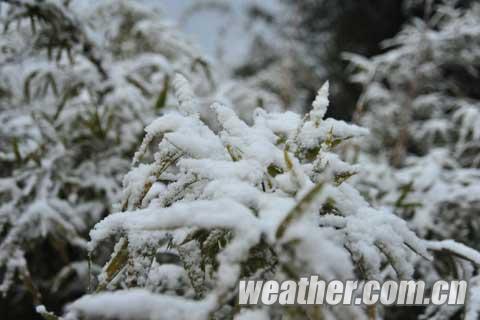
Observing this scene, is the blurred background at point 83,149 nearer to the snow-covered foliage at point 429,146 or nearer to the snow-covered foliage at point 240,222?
the snow-covered foliage at point 429,146

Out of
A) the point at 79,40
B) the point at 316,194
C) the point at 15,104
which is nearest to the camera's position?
the point at 316,194

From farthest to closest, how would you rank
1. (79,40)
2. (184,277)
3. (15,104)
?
(15,104) → (79,40) → (184,277)

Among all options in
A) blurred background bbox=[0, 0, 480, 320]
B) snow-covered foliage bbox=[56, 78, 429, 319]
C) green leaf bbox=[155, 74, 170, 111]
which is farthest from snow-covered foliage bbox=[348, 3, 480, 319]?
green leaf bbox=[155, 74, 170, 111]

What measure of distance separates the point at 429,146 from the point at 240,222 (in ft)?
7.48

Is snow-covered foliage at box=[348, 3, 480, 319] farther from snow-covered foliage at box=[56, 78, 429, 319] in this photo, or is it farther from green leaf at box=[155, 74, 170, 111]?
green leaf at box=[155, 74, 170, 111]

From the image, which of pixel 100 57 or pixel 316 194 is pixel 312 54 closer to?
pixel 100 57

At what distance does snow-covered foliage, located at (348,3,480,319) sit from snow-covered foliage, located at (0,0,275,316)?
0.66 metres

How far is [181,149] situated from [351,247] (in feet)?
0.81

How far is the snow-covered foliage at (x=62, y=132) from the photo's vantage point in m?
1.11

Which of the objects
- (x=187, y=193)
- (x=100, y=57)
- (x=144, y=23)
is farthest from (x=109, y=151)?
(x=187, y=193)

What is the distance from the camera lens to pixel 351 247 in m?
0.51

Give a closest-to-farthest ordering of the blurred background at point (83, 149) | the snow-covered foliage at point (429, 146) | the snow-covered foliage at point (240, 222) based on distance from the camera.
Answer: the snow-covered foliage at point (240, 222) → the blurred background at point (83, 149) → the snow-covered foliage at point (429, 146)

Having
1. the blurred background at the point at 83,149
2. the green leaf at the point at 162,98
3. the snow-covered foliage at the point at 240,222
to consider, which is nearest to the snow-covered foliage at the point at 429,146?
the blurred background at the point at 83,149

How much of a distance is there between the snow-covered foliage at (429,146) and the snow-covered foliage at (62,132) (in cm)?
66
